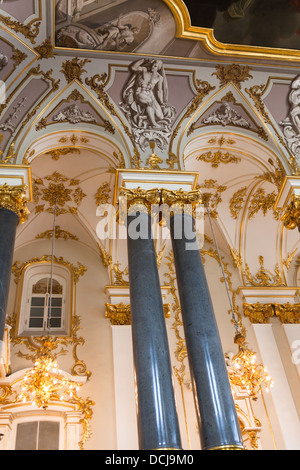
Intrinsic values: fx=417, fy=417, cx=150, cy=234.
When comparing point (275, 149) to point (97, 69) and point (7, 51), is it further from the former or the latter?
point (7, 51)

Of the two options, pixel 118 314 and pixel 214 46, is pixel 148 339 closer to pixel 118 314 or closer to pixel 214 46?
pixel 118 314

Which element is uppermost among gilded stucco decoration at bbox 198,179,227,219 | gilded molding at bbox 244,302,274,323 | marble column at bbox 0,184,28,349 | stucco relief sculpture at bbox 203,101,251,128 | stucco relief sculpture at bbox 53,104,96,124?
gilded stucco decoration at bbox 198,179,227,219

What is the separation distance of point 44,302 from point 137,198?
14.2 ft

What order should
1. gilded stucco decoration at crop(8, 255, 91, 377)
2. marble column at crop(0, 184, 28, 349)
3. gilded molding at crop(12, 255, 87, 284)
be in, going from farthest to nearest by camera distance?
gilded molding at crop(12, 255, 87, 284) → gilded stucco decoration at crop(8, 255, 91, 377) → marble column at crop(0, 184, 28, 349)

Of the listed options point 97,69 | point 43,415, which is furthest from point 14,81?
point 43,415

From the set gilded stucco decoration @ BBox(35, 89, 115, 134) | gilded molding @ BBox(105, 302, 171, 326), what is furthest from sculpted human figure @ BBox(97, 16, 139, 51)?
gilded molding @ BBox(105, 302, 171, 326)

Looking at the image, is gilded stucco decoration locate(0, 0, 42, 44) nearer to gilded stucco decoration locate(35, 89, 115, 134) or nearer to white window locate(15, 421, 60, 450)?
gilded stucco decoration locate(35, 89, 115, 134)

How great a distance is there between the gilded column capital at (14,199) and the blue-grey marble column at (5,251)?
3.7 inches

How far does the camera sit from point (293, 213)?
25.0ft

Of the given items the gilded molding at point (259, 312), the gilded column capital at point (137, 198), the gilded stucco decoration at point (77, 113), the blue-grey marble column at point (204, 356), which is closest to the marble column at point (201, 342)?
the blue-grey marble column at point (204, 356)

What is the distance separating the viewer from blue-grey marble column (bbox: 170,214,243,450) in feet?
15.6

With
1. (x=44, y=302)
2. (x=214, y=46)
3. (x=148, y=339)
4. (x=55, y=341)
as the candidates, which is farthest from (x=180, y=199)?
(x=44, y=302)

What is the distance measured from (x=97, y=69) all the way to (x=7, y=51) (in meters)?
1.70

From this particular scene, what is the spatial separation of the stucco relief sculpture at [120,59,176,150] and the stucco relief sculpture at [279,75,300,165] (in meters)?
2.37
